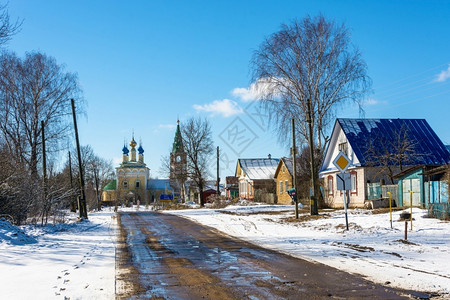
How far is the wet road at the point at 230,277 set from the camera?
641 cm

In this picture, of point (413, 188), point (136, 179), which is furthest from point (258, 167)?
point (136, 179)

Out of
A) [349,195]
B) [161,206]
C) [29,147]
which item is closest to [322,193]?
[349,195]

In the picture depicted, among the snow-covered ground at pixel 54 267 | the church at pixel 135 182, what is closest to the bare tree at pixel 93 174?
the church at pixel 135 182

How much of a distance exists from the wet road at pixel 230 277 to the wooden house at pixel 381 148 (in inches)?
851

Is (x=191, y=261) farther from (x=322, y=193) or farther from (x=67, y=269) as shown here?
(x=322, y=193)

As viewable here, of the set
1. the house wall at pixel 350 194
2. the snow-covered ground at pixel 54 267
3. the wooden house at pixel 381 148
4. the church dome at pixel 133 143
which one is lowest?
the snow-covered ground at pixel 54 267

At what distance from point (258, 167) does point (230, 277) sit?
56.2m

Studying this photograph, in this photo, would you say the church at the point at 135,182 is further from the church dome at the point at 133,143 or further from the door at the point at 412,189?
the door at the point at 412,189

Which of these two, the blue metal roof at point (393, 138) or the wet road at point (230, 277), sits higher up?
the blue metal roof at point (393, 138)

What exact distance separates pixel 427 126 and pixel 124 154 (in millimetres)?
90661

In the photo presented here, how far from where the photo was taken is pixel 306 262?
9.23 meters

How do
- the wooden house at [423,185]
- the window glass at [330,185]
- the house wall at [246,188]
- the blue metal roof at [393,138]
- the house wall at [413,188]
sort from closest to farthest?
the wooden house at [423,185] < the house wall at [413,188] < the blue metal roof at [393,138] < the window glass at [330,185] < the house wall at [246,188]

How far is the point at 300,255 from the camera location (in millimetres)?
10320

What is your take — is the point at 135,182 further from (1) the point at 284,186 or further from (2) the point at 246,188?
(1) the point at 284,186
